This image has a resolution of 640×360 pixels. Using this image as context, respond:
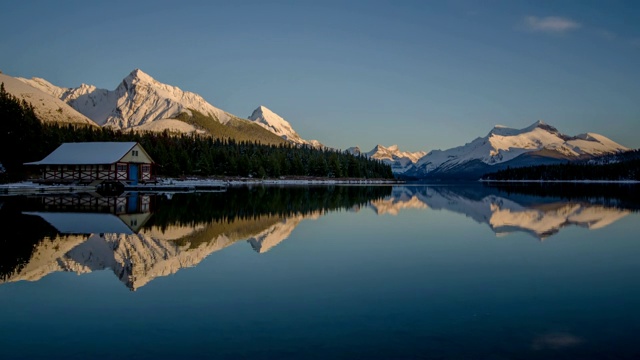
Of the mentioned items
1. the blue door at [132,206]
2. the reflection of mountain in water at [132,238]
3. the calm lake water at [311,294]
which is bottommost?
the calm lake water at [311,294]

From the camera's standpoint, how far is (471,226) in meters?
27.1

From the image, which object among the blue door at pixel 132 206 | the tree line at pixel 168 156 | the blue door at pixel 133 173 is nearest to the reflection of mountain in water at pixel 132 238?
the blue door at pixel 132 206

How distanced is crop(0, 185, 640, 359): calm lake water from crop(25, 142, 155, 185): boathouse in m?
49.8

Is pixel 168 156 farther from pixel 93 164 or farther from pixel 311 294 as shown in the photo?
pixel 311 294

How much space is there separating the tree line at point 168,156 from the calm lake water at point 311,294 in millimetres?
52958

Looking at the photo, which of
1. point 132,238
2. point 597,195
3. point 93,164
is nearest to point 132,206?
point 132,238

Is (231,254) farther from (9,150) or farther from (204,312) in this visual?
(9,150)

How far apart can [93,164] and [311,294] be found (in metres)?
66.1

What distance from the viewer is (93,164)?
226ft

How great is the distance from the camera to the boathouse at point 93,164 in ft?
227

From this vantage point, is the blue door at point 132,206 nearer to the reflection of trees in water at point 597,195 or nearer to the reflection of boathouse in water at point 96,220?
the reflection of boathouse in water at point 96,220

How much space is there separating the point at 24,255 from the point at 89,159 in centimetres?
5966

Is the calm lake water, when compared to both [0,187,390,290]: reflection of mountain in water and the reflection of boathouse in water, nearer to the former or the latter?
[0,187,390,290]: reflection of mountain in water

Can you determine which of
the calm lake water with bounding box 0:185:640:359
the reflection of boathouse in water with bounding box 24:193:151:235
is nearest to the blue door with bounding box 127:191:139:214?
the reflection of boathouse in water with bounding box 24:193:151:235
